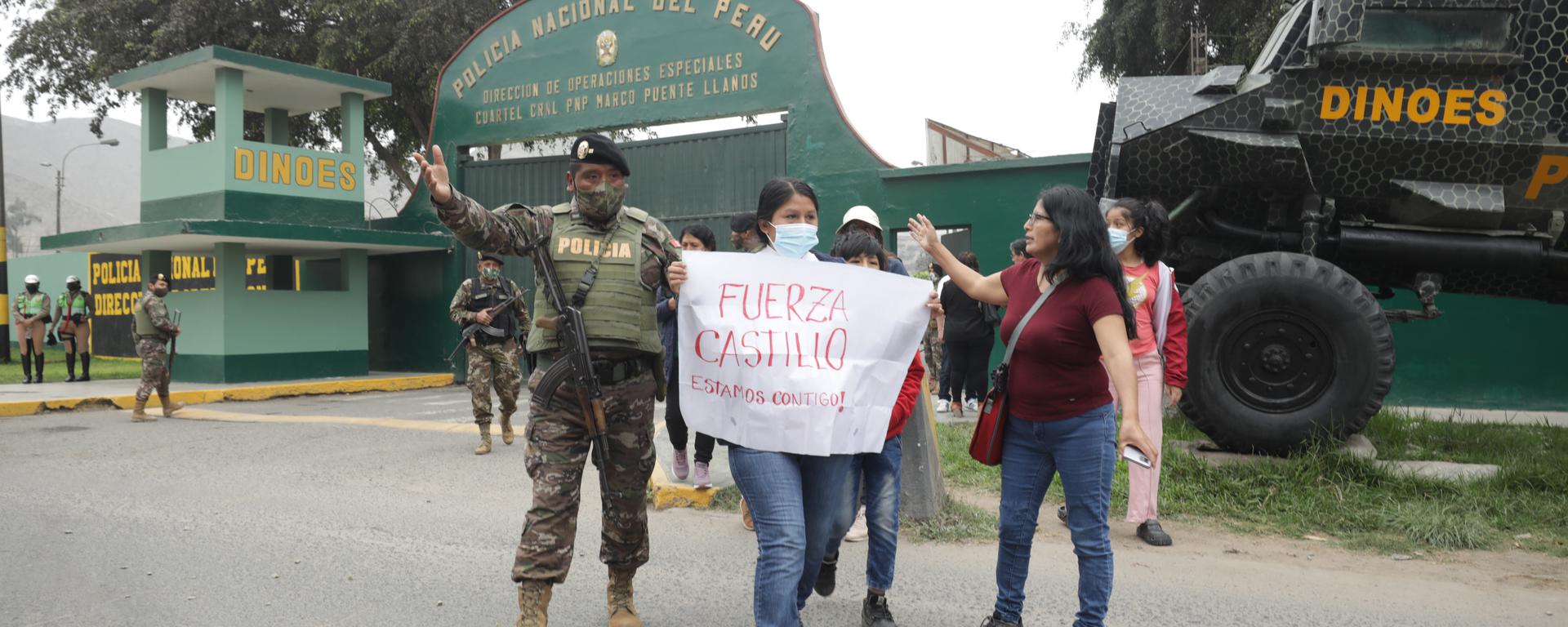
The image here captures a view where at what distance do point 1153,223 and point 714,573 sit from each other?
2573mm

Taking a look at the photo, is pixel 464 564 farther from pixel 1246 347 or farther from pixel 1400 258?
pixel 1400 258

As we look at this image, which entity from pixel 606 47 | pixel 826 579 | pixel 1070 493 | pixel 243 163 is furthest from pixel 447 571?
pixel 243 163

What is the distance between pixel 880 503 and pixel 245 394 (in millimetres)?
12107

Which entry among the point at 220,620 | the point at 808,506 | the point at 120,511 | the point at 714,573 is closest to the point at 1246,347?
the point at 714,573

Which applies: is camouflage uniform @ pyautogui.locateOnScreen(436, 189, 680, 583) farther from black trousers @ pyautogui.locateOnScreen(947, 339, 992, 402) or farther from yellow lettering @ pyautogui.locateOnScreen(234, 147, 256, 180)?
yellow lettering @ pyautogui.locateOnScreen(234, 147, 256, 180)

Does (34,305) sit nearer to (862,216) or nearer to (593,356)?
(593,356)

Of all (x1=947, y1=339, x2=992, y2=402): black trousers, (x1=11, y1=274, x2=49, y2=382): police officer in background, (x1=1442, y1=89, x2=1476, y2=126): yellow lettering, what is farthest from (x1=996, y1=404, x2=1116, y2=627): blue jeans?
(x1=11, y1=274, x2=49, y2=382): police officer in background

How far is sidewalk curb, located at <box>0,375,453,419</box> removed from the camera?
1148cm

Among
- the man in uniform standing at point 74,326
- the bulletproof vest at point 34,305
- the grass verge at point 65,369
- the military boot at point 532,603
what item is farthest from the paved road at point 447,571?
the grass verge at point 65,369

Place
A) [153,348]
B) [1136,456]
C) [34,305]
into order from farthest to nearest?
[34,305] < [153,348] < [1136,456]

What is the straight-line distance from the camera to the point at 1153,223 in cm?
472

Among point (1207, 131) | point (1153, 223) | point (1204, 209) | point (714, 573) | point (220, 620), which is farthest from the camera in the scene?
point (1204, 209)

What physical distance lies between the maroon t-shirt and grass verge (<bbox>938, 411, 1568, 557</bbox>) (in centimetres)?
241

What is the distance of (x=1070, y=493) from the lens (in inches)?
128
